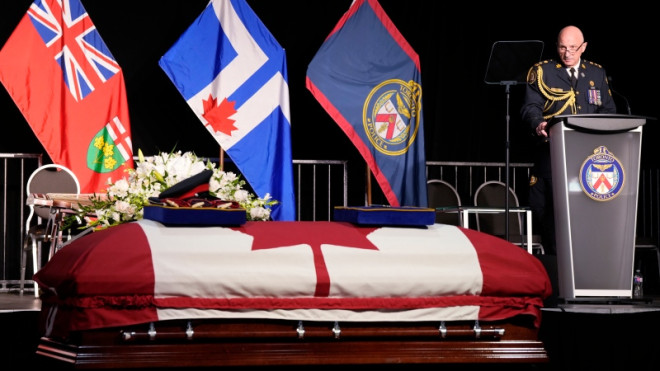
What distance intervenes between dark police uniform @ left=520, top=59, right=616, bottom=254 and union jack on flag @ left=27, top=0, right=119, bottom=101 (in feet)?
10.4

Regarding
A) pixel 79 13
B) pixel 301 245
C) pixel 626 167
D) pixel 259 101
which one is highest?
pixel 79 13

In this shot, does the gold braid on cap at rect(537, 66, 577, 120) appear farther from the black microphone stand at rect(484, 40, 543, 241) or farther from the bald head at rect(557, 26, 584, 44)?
the black microphone stand at rect(484, 40, 543, 241)

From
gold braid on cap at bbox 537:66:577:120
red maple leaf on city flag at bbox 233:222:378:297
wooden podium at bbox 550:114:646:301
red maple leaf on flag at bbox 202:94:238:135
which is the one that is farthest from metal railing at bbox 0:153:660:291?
red maple leaf on city flag at bbox 233:222:378:297

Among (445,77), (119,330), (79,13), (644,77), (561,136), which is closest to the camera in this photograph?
(119,330)

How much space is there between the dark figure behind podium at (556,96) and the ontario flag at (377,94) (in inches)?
70.0

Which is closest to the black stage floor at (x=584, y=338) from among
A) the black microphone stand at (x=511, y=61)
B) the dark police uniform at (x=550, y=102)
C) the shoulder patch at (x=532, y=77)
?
the dark police uniform at (x=550, y=102)

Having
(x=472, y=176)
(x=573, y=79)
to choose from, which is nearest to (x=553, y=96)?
(x=573, y=79)

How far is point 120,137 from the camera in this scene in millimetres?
5945

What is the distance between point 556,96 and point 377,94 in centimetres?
201

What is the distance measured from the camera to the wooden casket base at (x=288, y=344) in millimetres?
2168

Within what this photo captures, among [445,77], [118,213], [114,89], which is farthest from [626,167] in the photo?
[114,89]

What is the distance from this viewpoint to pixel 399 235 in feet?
7.96

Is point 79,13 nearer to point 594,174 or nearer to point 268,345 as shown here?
point 594,174

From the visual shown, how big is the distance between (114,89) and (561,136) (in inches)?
141
